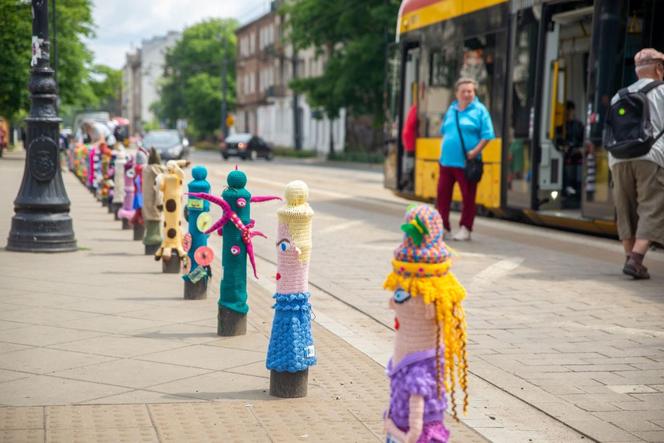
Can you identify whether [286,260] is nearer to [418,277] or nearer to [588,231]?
[418,277]

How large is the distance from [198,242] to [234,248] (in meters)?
1.36

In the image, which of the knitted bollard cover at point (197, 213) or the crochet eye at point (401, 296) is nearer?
the crochet eye at point (401, 296)

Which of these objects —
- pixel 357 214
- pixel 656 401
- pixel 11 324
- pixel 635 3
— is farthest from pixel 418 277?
pixel 357 214

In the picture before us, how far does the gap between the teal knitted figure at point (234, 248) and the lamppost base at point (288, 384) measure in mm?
1259

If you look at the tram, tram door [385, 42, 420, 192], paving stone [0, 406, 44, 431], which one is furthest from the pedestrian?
paving stone [0, 406, 44, 431]

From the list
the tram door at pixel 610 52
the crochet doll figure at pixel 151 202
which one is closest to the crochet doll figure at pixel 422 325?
the crochet doll figure at pixel 151 202

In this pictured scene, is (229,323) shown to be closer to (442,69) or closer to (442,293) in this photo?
(442,293)

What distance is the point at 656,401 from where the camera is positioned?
17.2ft

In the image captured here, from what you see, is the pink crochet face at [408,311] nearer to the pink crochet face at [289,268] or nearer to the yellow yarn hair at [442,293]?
the yellow yarn hair at [442,293]

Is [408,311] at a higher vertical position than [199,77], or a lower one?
lower

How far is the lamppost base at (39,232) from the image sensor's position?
10914mm

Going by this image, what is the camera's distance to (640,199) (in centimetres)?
927

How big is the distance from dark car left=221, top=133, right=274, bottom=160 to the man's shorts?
50.6m

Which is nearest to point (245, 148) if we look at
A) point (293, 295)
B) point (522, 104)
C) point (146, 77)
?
point (522, 104)
